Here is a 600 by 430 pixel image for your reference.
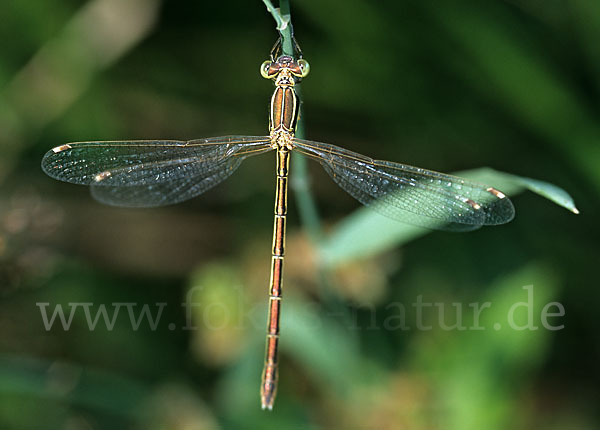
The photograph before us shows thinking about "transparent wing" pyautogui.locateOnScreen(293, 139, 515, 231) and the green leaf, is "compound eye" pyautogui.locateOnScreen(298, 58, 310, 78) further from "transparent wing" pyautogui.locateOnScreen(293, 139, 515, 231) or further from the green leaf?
the green leaf

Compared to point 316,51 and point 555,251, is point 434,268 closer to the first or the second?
point 555,251

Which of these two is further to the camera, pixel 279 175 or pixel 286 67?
pixel 279 175

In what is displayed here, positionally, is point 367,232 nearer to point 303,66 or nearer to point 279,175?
point 279,175

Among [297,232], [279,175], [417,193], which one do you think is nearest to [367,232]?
[417,193]

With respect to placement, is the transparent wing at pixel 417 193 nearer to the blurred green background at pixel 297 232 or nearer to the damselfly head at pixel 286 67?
the damselfly head at pixel 286 67

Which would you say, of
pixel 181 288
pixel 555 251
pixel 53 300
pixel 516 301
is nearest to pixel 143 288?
pixel 181 288

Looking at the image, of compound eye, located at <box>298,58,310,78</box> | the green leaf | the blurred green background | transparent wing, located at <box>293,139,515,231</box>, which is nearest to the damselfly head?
compound eye, located at <box>298,58,310,78</box>

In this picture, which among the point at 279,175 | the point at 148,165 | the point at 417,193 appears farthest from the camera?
the point at 279,175

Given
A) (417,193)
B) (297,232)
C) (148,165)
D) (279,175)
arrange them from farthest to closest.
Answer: (297,232) → (279,175) → (148,165) → (417,193)
